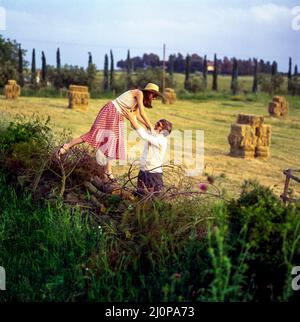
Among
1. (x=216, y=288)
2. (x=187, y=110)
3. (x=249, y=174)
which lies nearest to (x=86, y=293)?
(x=216, y=288)

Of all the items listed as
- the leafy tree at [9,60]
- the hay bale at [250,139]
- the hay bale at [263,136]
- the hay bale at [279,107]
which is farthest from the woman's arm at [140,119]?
the leafy tree at [9,60]

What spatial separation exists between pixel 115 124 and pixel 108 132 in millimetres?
136

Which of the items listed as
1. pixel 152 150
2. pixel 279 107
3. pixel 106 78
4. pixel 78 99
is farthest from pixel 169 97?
pixel 152 150

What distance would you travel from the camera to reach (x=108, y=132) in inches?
299

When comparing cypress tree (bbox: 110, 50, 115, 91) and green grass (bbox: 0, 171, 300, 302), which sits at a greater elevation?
cypress tree (bbox: 110, 50, 115, 91)

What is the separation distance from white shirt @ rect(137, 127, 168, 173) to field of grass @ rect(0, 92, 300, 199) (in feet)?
3.79

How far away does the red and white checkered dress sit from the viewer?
7.50 metres

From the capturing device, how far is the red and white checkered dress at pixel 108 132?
24.6 ft

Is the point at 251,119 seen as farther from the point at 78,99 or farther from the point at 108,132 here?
the point at 78,99

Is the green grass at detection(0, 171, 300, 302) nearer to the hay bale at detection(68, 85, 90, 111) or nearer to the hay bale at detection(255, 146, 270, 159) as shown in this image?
the hay bale at detection(255, 146, 270, 159)

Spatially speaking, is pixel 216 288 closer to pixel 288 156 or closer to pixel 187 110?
pixel 288 156

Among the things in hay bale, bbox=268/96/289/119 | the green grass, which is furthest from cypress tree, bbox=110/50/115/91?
the green grass

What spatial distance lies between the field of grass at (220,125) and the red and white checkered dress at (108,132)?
3.49 ft

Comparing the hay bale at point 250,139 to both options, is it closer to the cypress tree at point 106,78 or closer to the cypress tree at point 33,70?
the cypress tree at point 33,70
